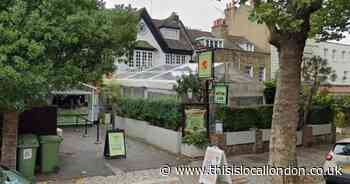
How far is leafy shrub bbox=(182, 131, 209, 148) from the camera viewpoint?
38.2 feet

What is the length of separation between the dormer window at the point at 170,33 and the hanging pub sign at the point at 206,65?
17.9 m

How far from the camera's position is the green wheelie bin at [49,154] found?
9258 millimetres

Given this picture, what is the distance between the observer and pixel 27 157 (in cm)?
874

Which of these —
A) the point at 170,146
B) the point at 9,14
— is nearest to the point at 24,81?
the point at 9,14

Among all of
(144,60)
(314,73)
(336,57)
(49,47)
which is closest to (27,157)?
(49,47)

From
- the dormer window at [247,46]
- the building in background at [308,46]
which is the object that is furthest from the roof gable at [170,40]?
the dormer window at [247,46]

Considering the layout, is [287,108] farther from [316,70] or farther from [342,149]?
[316,70]

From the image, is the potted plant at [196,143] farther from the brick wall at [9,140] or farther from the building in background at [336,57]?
the building in background at [336,57]

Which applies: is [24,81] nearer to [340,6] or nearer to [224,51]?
[340,6]

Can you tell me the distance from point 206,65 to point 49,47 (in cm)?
516

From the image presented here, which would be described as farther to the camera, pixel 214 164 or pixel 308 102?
pixel 308 102

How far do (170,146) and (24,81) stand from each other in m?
6.71

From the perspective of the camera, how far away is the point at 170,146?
41.4 ft

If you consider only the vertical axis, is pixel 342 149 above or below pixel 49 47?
below
